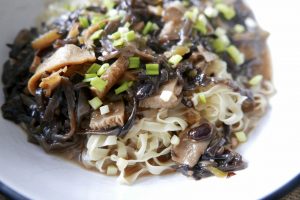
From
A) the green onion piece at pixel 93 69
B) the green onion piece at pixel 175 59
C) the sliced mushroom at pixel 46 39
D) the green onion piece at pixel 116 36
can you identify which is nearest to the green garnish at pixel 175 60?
the green onion piece at pixel 175 59

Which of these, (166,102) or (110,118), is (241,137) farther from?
(110,118)

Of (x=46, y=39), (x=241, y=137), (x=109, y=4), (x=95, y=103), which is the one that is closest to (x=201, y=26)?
(x=109, y=4)

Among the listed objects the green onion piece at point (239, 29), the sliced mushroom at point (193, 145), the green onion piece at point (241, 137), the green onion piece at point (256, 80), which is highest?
the green onion piece at point (239, 29)

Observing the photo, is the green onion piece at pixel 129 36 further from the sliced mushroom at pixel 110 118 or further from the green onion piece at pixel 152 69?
the sliced mushroom at pixel 110 118

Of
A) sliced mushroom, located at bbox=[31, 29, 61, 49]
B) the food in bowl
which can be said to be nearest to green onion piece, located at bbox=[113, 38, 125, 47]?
the food in bowl

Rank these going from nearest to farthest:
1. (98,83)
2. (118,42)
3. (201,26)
Answer: (98,83)
(118,42)
(201,26)

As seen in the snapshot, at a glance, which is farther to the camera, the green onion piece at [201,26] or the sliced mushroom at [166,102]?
the green onion piece at [201,26]
